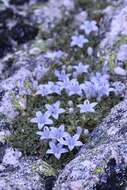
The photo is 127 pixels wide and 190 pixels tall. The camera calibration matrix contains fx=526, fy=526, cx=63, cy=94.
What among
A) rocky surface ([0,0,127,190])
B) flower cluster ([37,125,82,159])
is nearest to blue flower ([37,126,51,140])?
flower cluster ([37,125,82,159])

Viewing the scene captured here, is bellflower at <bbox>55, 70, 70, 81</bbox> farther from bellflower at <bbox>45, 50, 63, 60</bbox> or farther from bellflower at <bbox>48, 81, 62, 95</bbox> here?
bellflower at <bbox>45, 50, 63, 60</bbox>

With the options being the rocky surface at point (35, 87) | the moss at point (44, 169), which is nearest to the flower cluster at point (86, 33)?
the rocky surface at point (35, 87)

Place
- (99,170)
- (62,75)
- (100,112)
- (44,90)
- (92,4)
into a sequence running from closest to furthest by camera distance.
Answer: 1. (99,170)
2. (100,112)
3. (44,90)
4. (62,75)
5. (92,4)

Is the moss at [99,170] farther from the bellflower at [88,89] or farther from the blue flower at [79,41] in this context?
the blue flower at [79,41]

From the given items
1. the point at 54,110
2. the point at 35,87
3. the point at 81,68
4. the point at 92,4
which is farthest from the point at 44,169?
the point at 92,4

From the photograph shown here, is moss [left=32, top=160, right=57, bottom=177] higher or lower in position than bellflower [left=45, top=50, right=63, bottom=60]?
lower

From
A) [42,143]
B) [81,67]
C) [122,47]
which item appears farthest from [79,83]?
[42,143]

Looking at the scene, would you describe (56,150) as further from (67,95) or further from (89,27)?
(89,27)
